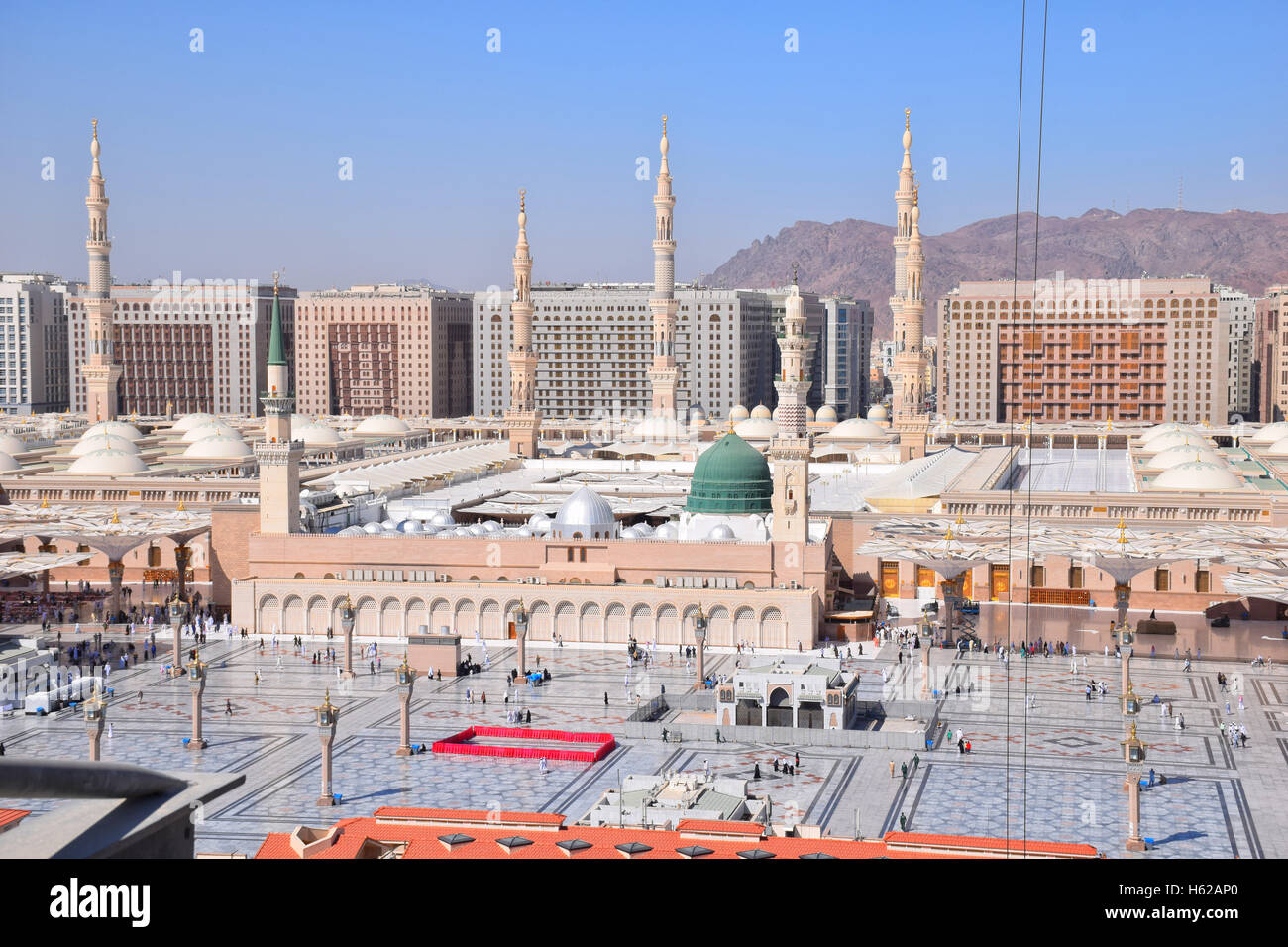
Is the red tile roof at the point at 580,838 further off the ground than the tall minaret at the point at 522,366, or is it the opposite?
the tall minaret at the point at 522,366

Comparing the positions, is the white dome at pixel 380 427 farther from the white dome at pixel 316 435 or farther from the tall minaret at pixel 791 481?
the tall minaret at pixel 791 481

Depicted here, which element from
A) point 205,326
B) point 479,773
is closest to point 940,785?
point 479,773

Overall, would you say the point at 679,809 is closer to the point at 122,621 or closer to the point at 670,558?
the point at 670,558

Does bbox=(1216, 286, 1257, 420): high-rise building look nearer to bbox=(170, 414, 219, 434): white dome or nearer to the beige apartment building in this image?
the beige apartment building

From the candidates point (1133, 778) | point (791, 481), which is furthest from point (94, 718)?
point (791, 481)

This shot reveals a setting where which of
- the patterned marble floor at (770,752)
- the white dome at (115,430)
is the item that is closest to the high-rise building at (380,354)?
the white dome at (115,430)

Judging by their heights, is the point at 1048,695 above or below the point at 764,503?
below
